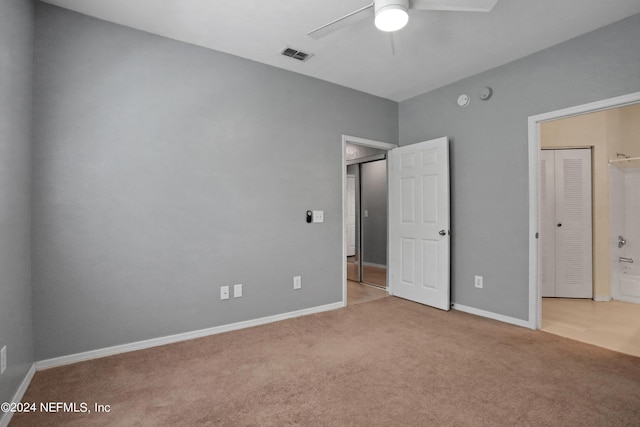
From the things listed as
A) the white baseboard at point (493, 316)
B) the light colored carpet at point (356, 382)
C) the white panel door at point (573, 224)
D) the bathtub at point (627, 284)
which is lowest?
the light colored carpet at point (356, 382)

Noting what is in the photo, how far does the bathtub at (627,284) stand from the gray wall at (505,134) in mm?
1896

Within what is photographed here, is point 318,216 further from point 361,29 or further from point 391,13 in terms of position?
point 391,13

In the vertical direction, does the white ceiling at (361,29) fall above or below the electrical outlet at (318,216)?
above

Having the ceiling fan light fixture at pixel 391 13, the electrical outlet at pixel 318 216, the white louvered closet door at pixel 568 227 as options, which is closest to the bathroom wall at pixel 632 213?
the white louvered closet door at pixel 568 227

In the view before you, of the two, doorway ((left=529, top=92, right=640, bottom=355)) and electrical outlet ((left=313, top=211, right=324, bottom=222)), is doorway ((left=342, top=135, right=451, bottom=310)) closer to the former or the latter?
electrical outlet ((left=313, top=211, right=324, bottom=222))

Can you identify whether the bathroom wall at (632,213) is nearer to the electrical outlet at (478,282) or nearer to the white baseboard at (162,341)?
the electrical outlet at (478,282)

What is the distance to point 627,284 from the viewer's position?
3.92 meters

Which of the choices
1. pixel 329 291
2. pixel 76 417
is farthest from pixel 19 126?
pixel 329 291

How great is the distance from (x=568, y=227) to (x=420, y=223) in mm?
2012

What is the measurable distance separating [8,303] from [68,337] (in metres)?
0.67

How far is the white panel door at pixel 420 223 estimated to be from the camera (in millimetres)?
3674

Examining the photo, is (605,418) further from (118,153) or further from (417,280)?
(118,153)

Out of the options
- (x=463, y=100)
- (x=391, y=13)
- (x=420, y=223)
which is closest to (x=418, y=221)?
(x=420, y=223)

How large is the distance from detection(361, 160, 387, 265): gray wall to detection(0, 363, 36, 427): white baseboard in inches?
196
